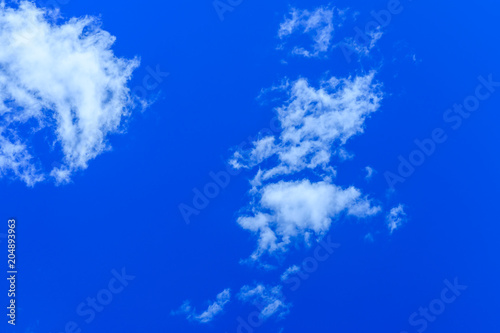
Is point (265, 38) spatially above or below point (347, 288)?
above

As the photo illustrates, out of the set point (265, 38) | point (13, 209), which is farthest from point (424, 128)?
point (13, 209)

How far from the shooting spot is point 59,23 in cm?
14062

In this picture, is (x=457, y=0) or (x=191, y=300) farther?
(x=457, y=0)

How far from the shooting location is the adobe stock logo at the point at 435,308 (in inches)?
5261

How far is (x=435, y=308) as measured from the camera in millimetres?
134125

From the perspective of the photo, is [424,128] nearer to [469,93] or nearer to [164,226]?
[469,93]

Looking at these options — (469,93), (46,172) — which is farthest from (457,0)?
(46,172)

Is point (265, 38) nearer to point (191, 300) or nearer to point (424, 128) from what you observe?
point (424, 128)

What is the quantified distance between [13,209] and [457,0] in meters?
116

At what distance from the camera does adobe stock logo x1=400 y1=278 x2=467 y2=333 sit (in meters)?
134

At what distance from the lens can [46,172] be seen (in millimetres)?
137250

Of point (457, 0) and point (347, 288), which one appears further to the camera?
point (457, 0)

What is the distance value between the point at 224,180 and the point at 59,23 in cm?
5377

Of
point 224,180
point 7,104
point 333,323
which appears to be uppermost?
point 7,104
